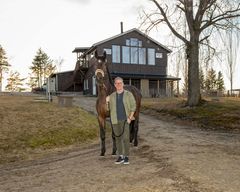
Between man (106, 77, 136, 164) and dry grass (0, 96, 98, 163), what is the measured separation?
5.67m

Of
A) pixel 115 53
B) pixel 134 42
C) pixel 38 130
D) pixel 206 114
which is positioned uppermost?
pixel 134 42

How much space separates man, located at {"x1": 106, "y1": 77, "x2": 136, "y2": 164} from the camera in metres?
9.95

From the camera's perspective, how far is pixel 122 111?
396 inches

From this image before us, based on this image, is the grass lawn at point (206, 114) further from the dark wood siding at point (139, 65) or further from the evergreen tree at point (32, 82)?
the evergreen tree at point (32, 82)

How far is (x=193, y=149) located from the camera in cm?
1248

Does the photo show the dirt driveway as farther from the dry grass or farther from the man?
the dry grass

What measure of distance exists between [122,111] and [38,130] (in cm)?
903

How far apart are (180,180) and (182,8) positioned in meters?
21.2

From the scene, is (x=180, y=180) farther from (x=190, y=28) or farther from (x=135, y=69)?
(x=135, y=69)

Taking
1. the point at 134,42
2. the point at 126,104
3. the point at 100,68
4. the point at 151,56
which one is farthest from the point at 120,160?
the point at 151,56

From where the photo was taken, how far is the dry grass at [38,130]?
1549 centimetres

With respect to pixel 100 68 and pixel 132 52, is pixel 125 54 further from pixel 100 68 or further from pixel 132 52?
pixel 100 68

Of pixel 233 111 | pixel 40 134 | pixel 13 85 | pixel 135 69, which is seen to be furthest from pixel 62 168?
pixel 13 85

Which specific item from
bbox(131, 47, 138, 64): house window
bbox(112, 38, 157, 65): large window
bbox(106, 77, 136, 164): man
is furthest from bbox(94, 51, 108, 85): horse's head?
bbox(131, 47, 138, 64): house window
